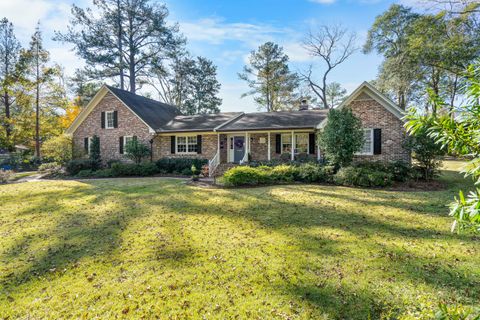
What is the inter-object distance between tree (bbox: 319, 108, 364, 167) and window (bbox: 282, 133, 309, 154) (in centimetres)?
388

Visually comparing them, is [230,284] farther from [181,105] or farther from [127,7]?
[181,105]

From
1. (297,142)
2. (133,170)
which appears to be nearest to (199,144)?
(133,170)

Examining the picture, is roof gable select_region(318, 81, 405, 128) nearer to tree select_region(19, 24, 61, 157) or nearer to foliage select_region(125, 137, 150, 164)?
foliage select_region(125, 137, 150, 164)

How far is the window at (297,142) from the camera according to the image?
1666 centimetres

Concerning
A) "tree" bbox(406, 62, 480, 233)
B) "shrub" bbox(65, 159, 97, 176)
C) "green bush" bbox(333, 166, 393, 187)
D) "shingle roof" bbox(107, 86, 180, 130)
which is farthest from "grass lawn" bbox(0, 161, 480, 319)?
A: "shingle roof" bbox(107, 86, 180, 130)

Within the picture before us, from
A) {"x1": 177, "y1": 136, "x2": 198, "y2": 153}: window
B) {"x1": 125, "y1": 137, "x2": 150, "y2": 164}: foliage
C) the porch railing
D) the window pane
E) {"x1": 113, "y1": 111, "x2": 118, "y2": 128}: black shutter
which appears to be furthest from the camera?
{"x1": 113, "y1": 111, "x2": 118, "y2": 128}: black shutter

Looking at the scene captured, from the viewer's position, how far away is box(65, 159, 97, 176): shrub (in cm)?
1764

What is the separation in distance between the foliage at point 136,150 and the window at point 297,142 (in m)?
9.93

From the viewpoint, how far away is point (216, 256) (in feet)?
15.8

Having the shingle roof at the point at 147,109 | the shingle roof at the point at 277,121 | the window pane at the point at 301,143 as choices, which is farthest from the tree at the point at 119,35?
the window pane at the point at 301,143

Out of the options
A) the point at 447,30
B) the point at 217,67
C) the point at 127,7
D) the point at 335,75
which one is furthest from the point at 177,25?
the point at 447,30

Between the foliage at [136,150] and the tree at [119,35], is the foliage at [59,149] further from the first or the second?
the tree at [119,35]

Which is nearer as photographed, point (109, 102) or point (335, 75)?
point (109, 102)

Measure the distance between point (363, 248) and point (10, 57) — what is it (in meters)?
34.3
